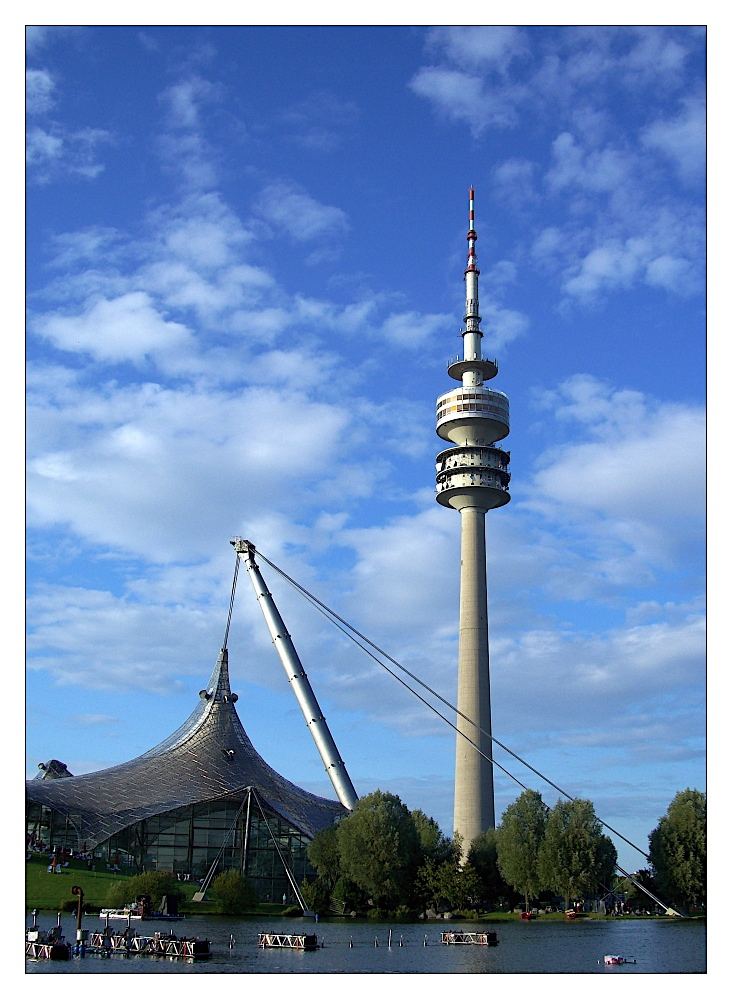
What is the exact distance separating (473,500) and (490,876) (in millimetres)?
35663

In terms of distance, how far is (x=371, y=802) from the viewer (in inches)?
2586

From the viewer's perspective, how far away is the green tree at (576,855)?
60594mm

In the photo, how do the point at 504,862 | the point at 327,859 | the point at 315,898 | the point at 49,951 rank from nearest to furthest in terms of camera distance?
the point at 49,951
the point at 315,898
the point at 504,862
the point at 327,859

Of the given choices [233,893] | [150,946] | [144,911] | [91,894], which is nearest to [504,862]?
[233,893]

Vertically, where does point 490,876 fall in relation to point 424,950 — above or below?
below

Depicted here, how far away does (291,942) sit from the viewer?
44312 mm

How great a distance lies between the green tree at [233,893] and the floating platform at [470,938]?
66.0ft

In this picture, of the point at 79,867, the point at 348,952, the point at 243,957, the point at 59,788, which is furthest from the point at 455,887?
the point at 59,788

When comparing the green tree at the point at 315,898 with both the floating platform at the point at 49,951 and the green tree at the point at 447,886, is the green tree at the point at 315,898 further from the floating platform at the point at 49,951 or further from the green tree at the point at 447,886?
the floating platform at the point at 49,951

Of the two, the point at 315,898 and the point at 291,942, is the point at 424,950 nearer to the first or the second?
the point at 291,942

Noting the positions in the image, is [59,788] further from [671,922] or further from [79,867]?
[671,922]

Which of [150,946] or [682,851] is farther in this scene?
[682,851]

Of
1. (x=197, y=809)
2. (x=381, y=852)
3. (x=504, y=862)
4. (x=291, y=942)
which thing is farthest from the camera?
(x=197, y=809)

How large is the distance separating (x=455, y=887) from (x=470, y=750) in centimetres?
2471
